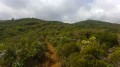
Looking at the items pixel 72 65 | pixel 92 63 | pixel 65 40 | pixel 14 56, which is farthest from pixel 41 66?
pixel 65 40

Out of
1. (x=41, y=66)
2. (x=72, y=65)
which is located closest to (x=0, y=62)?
(x=41, y=66)

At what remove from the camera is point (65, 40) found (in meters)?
30.0

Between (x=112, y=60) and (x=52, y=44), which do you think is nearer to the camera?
(x=112, y=60)

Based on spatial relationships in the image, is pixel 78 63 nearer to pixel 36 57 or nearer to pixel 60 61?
pixel 60 61

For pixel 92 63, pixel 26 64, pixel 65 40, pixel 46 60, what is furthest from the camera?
pixel 65 40

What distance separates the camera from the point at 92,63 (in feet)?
57.2

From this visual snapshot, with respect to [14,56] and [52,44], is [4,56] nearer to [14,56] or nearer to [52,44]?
[14,56]

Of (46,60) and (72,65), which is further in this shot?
(46,60)

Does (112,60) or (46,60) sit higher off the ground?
(112,60)

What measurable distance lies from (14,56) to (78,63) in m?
8.03

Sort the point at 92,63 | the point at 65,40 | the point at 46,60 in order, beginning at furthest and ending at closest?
the point at 65,40, the point at 46,60, the point at 92,63

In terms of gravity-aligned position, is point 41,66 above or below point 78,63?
below

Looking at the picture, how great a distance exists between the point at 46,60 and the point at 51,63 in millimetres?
772

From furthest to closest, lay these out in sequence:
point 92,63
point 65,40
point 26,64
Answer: point 65,40, point 26,64, point 92,63
